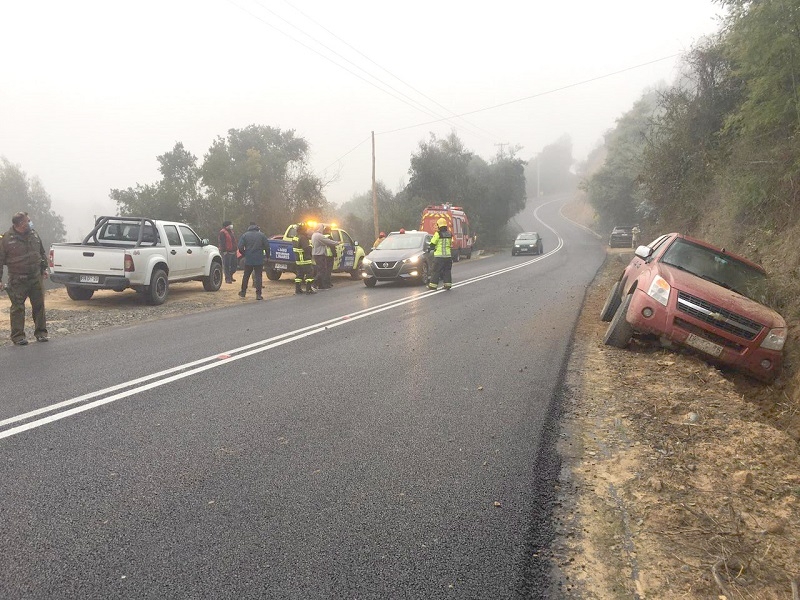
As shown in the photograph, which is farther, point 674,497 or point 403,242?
point 403,242

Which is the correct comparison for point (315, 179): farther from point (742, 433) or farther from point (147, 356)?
point (742, 433)

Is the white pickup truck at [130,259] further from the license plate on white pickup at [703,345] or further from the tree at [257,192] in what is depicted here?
the tree at [257,192]

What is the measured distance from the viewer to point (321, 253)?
590 inches

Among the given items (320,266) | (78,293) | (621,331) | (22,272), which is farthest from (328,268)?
(621,331)

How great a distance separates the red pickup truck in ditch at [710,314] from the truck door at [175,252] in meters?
10.1

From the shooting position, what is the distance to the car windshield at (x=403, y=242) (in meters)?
16.4

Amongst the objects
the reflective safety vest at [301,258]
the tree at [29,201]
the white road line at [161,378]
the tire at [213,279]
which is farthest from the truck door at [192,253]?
the tree at [29,201]

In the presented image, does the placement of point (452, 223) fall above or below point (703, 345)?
above

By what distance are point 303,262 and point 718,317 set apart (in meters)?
10.8

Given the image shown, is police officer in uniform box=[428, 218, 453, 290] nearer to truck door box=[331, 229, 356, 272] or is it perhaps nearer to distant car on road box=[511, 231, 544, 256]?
truck door box=[331, 229, 356, 272]

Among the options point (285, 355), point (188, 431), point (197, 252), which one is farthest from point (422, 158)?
point (188, 431)

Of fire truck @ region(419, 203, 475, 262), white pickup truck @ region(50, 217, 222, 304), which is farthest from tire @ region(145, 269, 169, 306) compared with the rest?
fire truck @ region(419, 203, 475, 262)

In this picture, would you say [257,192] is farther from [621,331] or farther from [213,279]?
[621,331]

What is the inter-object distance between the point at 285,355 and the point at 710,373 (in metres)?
4.85
